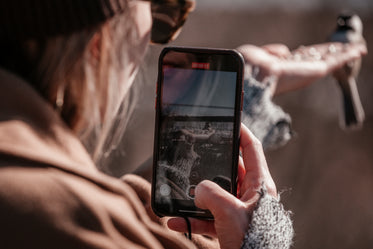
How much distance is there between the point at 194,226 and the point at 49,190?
0.74ft

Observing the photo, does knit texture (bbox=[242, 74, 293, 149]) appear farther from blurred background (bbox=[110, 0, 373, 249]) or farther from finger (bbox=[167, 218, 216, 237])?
blurred background (bbox=[110, 0, 373, 249])

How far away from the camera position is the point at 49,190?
0.54 meters

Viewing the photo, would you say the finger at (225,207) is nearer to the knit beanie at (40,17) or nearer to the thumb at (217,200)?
the thumb at (217,200)

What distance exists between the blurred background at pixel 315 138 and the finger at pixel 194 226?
254cm

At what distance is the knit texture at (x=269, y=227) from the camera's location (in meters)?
0.58

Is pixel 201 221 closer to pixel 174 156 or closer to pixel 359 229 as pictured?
pixel 174 156

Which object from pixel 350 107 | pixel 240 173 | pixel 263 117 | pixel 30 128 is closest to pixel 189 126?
pixel 240 173

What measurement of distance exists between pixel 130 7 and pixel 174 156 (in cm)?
21

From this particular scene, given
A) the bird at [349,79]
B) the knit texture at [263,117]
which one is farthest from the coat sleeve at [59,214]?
the bird at [349,79]

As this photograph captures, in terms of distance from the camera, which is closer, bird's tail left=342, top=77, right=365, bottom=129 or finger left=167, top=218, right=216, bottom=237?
finger left=167, top=218, right=216, bottom=237

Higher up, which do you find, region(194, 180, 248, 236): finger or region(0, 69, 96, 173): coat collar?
region(0, 69, 96, 173): coat collar

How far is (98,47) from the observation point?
611 mm

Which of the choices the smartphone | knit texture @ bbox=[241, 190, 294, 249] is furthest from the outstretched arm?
knit texture @ bbox=[241, 190, 294, 249]

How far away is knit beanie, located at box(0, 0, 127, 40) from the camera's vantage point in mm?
549
